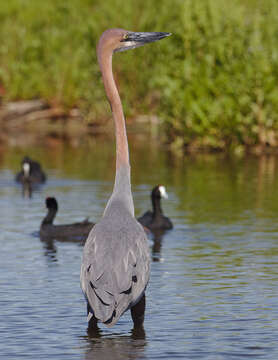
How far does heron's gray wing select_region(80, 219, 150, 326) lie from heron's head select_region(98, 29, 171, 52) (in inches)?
92.6

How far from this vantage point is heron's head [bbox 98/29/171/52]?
12.2m

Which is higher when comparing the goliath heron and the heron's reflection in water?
the goliath heron

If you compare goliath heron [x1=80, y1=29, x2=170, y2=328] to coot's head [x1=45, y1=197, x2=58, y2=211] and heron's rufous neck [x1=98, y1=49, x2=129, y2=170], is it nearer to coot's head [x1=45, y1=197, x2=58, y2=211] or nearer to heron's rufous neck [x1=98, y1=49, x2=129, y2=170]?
heron's rufous neck [x1=98, y1=49, x2=129, y2=170]

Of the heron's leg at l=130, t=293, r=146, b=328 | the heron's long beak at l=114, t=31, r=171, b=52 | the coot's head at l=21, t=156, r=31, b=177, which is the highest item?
the heron's long beak at l=114, t=31, r=171, b=52

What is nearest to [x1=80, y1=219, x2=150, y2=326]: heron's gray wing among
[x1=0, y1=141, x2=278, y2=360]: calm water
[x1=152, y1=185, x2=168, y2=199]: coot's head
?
[x1=0, y1=141, x2=278, y2=360]: calm water

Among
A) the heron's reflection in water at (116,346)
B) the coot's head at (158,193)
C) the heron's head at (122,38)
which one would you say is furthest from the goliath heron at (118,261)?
the coot's head at (158,193)

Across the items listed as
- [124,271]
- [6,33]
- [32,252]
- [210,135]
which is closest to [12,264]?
[32,252]

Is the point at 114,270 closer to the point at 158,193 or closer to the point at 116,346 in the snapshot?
the point at 116,346

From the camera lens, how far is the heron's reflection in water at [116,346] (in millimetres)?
10695

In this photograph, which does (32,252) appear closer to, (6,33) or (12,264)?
(12,264)

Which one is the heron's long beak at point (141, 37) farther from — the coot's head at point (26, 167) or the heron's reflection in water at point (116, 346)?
the coot's head at point (26, 167)

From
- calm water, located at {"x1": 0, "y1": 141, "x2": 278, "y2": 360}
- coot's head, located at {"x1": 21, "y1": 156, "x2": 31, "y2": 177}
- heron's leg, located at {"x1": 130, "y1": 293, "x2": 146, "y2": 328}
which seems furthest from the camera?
coot's head, located at {"x1": 21, "y1": 156, "x2": 31, "y2": 177}

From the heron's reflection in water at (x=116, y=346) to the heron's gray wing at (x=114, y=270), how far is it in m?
0.56

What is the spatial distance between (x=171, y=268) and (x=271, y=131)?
22.5 metres
